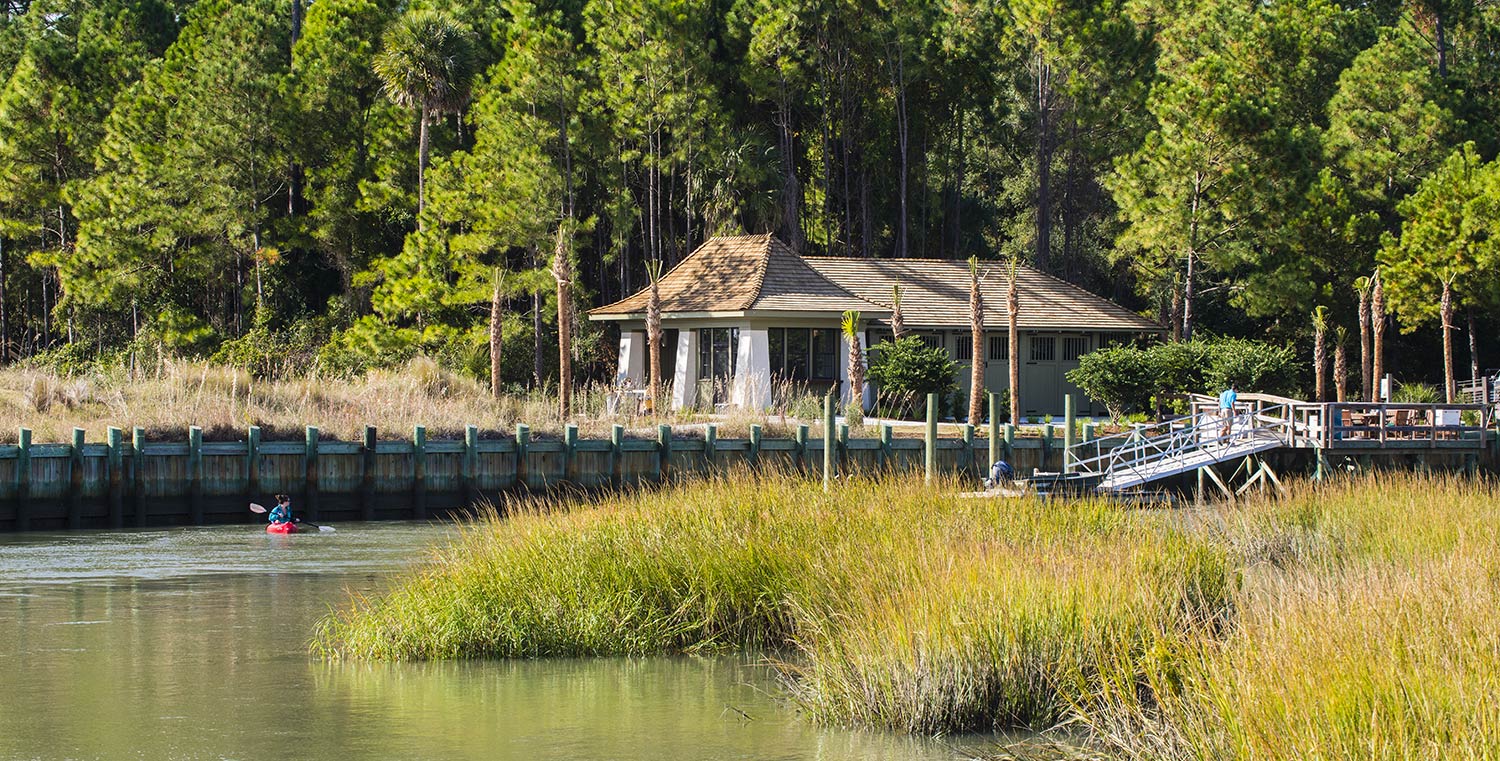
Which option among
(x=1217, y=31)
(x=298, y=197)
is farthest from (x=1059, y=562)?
(x=298, y=197)

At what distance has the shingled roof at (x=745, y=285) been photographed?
3969 cm

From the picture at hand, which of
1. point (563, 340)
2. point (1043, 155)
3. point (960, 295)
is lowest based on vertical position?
point (563, 340)

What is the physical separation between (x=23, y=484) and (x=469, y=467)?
24.1ft

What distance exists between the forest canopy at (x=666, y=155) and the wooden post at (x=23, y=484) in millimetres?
17551

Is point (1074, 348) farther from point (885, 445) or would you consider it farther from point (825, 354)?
point (885, 445)

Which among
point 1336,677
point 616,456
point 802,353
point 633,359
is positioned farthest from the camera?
point 633,359

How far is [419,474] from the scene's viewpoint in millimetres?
29281

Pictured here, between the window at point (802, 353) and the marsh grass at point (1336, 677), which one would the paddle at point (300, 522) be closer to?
the window at point (802, 353)

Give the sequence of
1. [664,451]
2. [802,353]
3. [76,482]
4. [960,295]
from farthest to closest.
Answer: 1. [960,295]
2. [802,353]
3. [664,451]
4. [76,482]

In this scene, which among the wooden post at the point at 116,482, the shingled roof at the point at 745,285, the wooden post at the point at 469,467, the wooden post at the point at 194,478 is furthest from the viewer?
the shingled roof at the point at 745,285

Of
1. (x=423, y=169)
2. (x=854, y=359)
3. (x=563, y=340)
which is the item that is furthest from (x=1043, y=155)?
(x=563, y=340)

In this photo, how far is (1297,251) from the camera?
45.2 metres

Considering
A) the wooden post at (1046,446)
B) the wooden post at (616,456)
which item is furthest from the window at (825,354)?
the wooden post at (616,456)

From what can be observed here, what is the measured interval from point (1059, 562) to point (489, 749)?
4.22m
